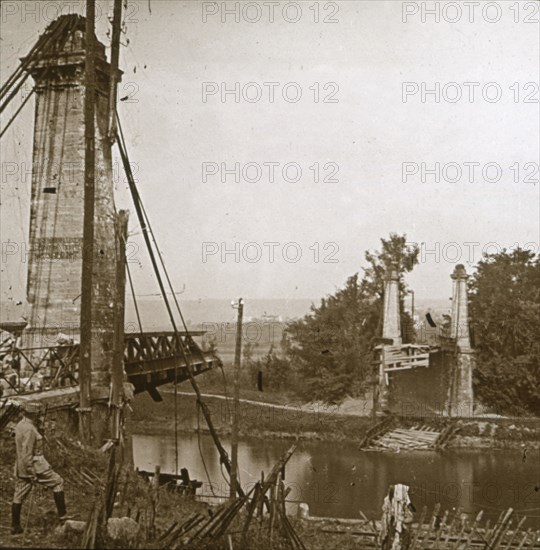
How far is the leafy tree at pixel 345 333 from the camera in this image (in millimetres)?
31672

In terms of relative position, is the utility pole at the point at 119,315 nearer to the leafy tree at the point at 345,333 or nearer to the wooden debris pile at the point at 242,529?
the wooden debris pile at the point at 242,529

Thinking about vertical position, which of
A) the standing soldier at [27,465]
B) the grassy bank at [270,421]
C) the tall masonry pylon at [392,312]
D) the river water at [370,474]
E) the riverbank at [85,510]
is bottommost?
the river water at [370,474]

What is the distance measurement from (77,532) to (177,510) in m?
3.14

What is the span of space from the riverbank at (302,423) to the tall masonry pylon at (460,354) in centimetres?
72

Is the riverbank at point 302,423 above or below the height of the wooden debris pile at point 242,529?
below

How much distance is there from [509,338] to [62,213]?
20.1 metres

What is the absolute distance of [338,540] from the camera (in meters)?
10.6

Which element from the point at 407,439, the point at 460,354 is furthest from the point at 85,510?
the point at 460,354

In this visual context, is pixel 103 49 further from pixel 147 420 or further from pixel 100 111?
pixel 147 420

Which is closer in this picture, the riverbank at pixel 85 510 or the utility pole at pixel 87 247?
the riverbank at pixel 85 510

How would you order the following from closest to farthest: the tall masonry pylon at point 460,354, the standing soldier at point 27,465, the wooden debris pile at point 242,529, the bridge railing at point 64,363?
the wooden debris pile at point 242,529
the standing soldier at point 27,465
the bridge railing at point 64,363
the tall masonry pylon at point 460,354

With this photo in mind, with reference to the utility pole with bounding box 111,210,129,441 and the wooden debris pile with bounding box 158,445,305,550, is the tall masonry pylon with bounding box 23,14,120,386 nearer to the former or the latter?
the utility pole with bounding box 111,210,129,441

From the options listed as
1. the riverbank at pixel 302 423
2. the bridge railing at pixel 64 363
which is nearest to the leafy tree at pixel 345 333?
the riverbank at pixel 302 423

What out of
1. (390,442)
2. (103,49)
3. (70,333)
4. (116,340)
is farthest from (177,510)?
(390,442)
